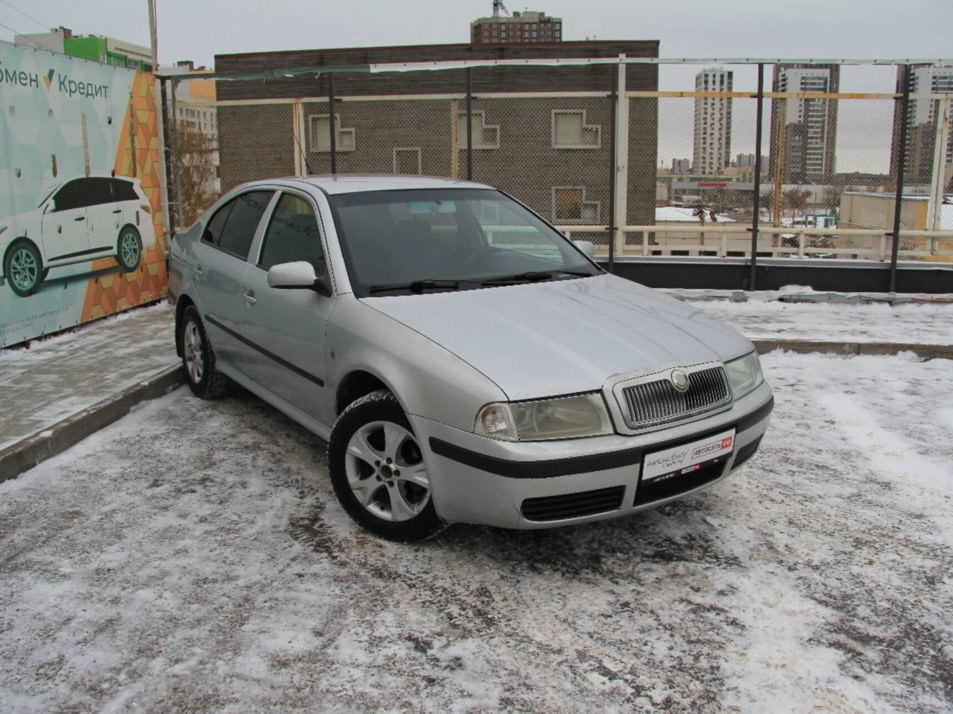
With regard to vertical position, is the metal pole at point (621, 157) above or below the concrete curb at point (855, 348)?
above

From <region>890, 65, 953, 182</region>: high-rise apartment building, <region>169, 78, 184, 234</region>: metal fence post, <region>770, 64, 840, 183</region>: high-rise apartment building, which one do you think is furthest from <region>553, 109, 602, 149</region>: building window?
<region>169, 78, 184, 234</region>: metal fence post

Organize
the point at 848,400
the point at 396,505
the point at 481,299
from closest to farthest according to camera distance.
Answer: the point at 396,505, the point at 481,299, the point at 848,400

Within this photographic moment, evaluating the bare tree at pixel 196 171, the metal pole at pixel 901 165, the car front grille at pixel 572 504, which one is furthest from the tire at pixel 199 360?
the metal pole at pixel 901 165

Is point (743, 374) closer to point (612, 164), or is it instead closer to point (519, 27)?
point (612, 164)

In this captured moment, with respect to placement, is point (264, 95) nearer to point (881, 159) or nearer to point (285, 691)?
point (881, 159)

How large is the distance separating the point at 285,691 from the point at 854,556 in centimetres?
248

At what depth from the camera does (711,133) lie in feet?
31.9

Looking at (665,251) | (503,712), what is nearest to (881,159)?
(665,251)

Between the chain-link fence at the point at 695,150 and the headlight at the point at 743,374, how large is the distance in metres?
6.02

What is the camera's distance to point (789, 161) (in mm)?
9742

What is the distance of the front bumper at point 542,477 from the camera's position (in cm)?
328

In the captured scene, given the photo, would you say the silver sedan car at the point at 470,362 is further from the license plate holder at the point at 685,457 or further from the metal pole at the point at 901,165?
the metal pole at the point at 901,165

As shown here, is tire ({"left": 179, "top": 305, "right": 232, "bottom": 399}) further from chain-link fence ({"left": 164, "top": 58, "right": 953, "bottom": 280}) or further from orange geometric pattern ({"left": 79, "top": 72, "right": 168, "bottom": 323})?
chain-link fence ({"left": 164, "top": 58, "right": 953, "bottom": 280})

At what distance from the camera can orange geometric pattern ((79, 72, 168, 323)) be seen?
8.64 m
